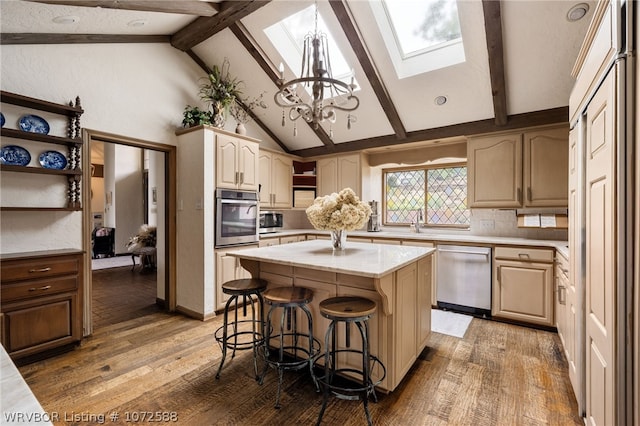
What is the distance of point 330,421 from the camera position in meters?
1.76

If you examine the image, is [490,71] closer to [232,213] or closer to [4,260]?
[232,213]

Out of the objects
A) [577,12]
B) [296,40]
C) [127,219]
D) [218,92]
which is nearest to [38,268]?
[218,92]

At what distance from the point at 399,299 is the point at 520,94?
2.87 m

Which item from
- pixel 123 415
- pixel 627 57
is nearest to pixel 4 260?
pixel 123 415

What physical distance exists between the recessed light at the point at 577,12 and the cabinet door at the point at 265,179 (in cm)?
383

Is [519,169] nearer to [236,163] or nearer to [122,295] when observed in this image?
[236,163]

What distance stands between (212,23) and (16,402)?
3685 millimetres

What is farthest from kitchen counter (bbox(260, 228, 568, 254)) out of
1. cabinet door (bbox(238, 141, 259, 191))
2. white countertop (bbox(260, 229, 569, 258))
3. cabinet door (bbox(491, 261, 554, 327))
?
cabinet door (bbox(238, 141, 259, 191))

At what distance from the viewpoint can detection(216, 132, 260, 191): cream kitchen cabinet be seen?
140 inches

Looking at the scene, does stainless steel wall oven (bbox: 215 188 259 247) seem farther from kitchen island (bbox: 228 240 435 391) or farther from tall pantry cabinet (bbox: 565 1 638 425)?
tall pantry cabinet (bbox: 565 1 638 425)

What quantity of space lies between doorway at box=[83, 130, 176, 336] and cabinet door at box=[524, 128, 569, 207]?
14.1 ft

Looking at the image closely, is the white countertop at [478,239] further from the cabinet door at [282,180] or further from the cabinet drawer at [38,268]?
the cabinet drawer at [38,268]

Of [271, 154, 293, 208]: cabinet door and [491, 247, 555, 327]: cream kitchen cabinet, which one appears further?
[271, 154, 293, 208]: cabinet door

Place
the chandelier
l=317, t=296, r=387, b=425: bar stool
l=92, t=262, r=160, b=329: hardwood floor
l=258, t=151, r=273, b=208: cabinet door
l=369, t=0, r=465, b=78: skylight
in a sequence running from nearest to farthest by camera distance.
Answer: l=317, t=296, r=387, b=425: bar stool < the chandelier < l=369, t=0, r=465, b=78: skylight < l=92, t=262, r=160, b=329: hardwood floor < l=258, t=151, r=273, b=208: cabinet door
